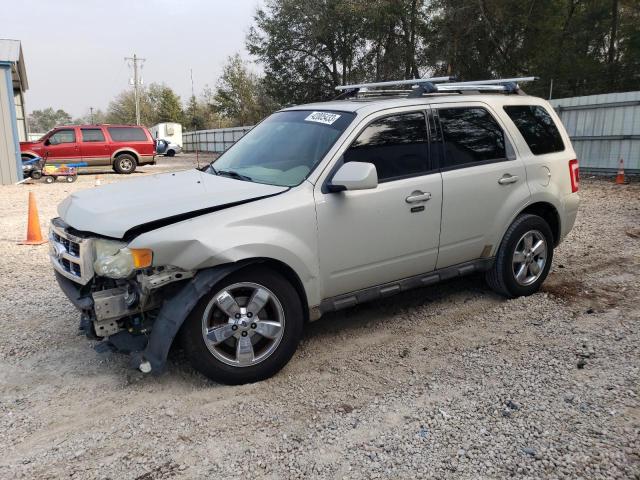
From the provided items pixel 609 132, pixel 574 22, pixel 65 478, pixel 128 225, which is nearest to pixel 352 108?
pixel 128 225

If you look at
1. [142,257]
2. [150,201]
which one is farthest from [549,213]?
[142,257]

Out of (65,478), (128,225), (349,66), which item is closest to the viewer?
(65,478)

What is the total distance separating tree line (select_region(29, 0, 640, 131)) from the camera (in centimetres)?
2347

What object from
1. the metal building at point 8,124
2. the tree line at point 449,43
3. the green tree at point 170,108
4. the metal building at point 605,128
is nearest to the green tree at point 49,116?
the green tree at point 170,108

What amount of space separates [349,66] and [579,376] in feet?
94.3

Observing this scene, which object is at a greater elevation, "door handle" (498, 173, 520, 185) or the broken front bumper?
"door handle" (498, 173, 520, 185)

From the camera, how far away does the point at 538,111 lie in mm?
5129

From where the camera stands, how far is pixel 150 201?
3.52 meters

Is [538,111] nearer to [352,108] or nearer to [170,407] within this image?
[352,108]

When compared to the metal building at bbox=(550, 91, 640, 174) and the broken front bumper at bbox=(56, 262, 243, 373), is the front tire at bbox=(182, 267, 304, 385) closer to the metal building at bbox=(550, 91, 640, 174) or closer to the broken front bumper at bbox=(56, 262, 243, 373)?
the broken front bumper at bbox=(56, 262, 243, 373)

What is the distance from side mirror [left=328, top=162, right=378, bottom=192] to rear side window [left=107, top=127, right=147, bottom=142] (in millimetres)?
19220

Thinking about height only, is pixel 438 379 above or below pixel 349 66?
below

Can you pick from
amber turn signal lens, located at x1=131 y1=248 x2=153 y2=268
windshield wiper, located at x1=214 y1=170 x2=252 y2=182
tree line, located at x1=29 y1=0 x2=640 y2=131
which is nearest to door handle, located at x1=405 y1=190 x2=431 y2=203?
windshield wiper, located at x1=214 y1=170 x2=252 y2=182

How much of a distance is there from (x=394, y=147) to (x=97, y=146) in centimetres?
1879
